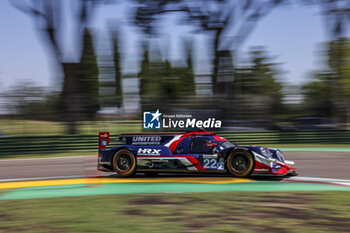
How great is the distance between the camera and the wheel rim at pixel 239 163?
9.20m

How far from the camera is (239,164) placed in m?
9.25

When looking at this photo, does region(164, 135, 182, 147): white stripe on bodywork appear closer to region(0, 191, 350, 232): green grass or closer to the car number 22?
the car number 22

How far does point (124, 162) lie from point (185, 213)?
4261 millimetres

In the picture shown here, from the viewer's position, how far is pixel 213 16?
25.7 metres

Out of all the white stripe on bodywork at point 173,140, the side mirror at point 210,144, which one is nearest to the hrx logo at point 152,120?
the white stripe on bodywork at point 173,140

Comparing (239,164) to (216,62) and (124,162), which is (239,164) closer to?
(124,162)

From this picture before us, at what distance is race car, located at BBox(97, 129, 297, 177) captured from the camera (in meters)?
9.14

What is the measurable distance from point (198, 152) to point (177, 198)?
2.28 meters

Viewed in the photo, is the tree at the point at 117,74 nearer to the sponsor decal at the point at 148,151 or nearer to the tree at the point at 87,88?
the tree at the point at 87,88

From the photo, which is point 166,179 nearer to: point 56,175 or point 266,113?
point 56,175

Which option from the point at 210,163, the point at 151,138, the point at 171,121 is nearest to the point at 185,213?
the point at 210,163

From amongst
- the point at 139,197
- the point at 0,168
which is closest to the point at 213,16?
the point at 0,168

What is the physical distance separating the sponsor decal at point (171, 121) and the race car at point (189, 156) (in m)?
12.0

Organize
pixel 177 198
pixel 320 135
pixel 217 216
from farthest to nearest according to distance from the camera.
Answer: pixel 320 135
pixel 177 198
pixel 217 216
